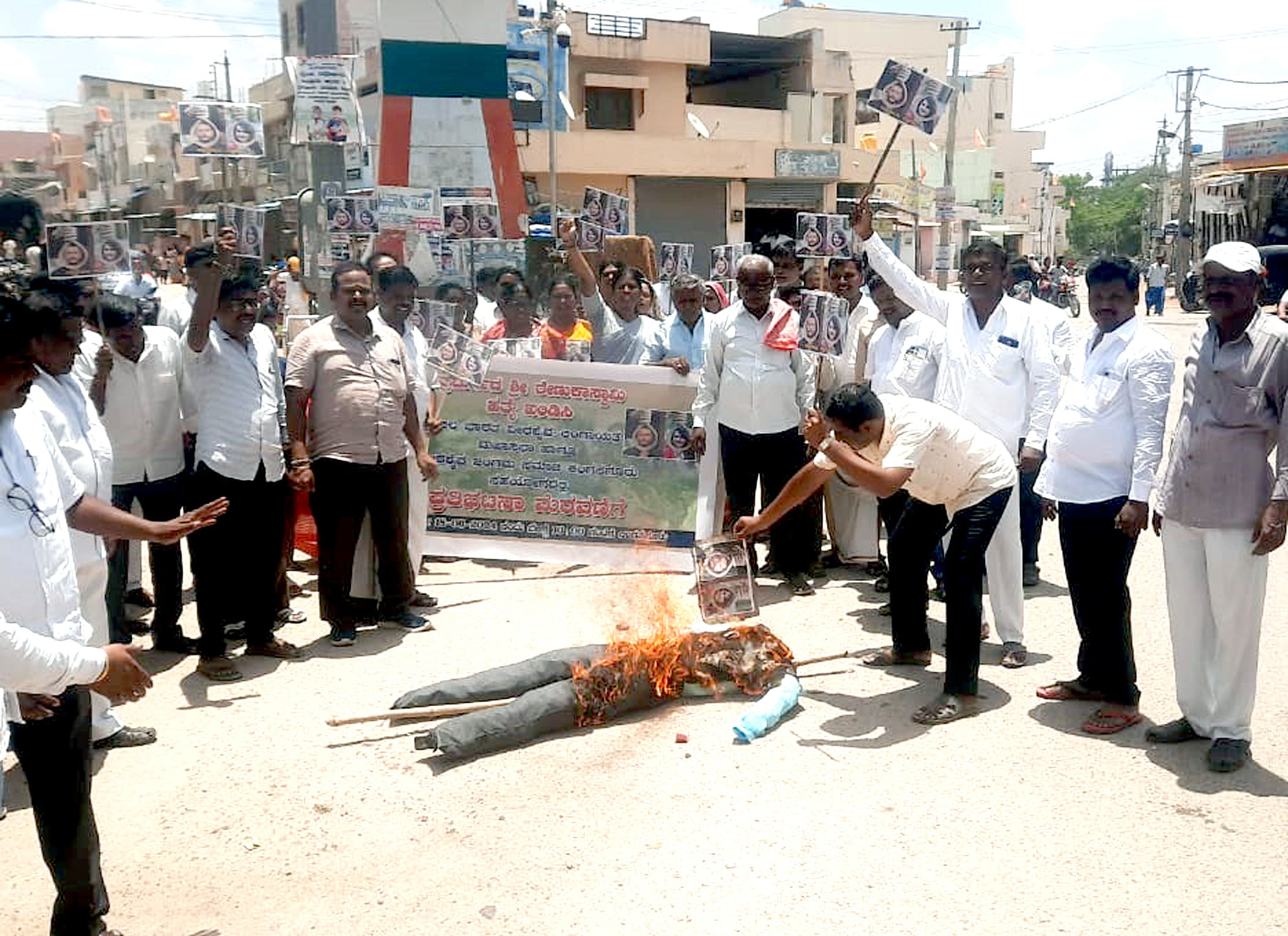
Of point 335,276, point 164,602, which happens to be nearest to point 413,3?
point 335,276

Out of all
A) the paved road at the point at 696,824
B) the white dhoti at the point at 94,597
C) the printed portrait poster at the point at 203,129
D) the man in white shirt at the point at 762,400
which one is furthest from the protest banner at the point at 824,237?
the white dhoti at the point at 94,597

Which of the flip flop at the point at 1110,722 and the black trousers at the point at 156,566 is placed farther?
the black trousers at the point at 156,566

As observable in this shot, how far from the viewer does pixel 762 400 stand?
698cm

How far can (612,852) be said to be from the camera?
12.6 feet

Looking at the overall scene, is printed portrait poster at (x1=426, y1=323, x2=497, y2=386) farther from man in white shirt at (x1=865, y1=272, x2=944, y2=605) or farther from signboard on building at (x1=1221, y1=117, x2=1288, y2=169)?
signboard on building at (x1=1221, y1=117, x2=1288, y2=169)

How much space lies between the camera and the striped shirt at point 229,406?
5.67 meters

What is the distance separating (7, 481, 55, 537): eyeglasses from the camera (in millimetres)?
2740

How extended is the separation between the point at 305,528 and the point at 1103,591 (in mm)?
5403

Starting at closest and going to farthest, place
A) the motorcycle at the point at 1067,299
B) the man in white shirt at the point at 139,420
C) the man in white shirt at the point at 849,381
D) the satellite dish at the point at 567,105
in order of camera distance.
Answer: the man in white shirt at the point at 139,420 < the man in white shirt at the point at 849,381 < the satellite dish at the point at 567,105 < the motorcycle at the point at 1067,299

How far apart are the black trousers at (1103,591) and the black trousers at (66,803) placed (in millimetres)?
4013

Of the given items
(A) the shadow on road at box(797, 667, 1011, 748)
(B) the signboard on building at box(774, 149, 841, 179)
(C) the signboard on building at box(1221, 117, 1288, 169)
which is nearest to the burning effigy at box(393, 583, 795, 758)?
(A) the shadow on road at box(797, 667, 1011, 748)

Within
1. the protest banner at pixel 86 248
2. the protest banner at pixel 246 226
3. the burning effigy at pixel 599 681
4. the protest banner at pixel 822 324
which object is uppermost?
the protest banner at pixel 246 226

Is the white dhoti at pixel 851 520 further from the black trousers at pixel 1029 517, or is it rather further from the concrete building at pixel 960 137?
the concrete building at pixel 960 137

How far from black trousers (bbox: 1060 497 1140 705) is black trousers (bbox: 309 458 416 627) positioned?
3.58m
